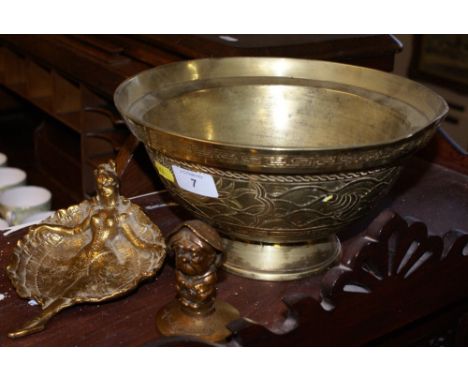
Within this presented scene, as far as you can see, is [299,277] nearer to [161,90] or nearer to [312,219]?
[312,219]

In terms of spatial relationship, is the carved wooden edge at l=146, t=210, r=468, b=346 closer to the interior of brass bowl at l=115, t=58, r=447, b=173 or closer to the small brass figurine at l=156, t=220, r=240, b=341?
the small brass figurine at l=156, t=220, r=240, b=341

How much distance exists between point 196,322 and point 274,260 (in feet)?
0.57

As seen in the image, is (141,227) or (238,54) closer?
(141,227)

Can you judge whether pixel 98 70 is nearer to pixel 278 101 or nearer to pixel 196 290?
pixel 278 101

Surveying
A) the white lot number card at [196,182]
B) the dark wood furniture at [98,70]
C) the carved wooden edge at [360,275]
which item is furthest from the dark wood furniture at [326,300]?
the dark wood furniture at [98,70]

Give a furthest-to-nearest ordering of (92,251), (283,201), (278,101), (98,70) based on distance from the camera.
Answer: (98,70) → (278,101) → (92,251) → (283,201)

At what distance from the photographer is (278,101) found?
1.18 m

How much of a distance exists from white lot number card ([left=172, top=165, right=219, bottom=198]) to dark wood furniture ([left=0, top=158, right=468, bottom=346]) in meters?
0.16

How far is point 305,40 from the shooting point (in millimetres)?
1500

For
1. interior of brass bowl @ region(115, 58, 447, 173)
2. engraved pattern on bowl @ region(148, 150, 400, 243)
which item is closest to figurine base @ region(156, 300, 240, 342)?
engraved pattern on bowl @ region(148, 150, 400, 243)

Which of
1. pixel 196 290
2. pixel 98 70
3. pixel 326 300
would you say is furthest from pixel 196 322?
pixel 98 70

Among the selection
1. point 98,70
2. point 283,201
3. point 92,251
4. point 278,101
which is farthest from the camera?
point 98,70

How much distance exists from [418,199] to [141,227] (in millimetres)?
551

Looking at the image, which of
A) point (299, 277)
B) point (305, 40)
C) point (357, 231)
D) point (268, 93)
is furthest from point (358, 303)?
point (305, 40)
